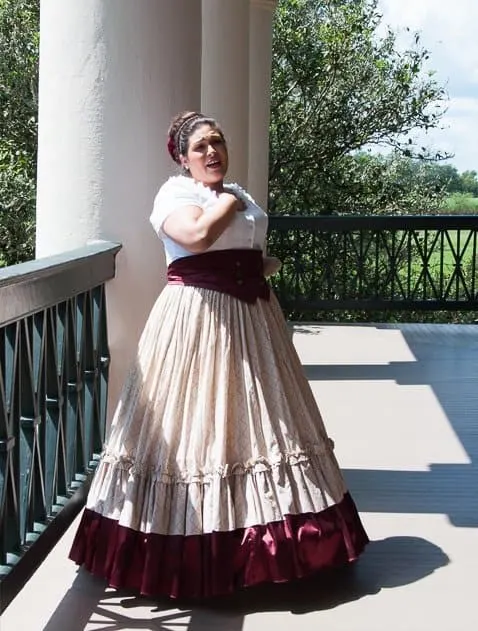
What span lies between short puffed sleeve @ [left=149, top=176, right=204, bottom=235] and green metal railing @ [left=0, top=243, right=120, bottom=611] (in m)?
0.33

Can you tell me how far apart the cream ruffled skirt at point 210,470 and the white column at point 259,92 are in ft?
19.1

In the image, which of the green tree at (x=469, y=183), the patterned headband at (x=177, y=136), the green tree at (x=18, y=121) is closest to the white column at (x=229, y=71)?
the patterned headband at (x=177, y=136)

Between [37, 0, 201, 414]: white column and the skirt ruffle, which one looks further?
[37, 0, 201, 414]: white column

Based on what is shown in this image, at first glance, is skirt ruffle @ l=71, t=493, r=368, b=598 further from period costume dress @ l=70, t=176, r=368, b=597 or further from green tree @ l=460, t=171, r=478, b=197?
green tree @ l=460, t=171, r=478, b=197

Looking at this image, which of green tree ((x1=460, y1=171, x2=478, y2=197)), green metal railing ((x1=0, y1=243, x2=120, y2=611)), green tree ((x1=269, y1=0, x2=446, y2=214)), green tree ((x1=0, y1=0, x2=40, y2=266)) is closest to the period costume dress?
green metal railing ((x1=0, y1=243, x2=120, y2=611))

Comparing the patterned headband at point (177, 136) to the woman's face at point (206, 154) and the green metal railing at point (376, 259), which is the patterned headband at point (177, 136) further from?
the green metal railing at point (376, 259)

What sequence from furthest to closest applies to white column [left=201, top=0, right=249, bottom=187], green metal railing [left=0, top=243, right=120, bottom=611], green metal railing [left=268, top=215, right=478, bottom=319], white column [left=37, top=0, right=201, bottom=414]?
green metal railing [left=268, top=215, right=478, bottom=319] < white column [left=201, top=0, right=249, bottom=187] < white column [left=37, top=0, right=201, bottom=414] < green metal railing [left=0, top=243, right=120, bottom=611]

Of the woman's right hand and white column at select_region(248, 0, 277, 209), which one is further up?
white column at select_region(248, 0, 277, 209)

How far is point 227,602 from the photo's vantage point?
3.23 m

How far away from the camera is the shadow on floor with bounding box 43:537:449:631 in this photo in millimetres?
3080

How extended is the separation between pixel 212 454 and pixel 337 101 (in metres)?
11.9

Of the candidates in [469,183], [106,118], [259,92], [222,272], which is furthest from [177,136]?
[469,183]

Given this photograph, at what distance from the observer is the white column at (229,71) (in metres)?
7.10

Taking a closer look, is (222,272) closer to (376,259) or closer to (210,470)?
(210,470)
